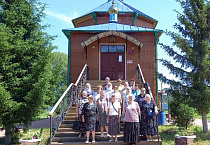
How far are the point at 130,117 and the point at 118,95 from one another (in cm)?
107

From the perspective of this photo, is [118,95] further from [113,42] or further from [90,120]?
[113,42]

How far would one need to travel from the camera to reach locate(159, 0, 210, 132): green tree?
9398 millimetres

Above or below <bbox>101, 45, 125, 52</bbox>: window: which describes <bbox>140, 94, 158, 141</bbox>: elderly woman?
below

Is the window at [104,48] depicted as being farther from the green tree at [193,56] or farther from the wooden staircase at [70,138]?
the wooden staircase at [70,138]

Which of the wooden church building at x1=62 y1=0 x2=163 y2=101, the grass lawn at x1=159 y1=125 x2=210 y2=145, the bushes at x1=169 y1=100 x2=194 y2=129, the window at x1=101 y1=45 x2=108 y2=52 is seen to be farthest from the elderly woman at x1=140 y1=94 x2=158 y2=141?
the window at x1=101 y1=45 x2=108 y2=52

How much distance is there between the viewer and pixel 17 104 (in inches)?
334

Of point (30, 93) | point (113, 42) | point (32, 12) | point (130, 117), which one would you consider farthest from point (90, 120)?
point (113, 42)

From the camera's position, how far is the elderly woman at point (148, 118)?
6.81 m

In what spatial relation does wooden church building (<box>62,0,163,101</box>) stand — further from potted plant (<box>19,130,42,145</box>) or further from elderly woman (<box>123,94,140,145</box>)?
elderly woman (<box>123,94,140,145</box>)

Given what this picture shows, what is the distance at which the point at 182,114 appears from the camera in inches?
409

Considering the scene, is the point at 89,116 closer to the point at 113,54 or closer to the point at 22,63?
the point at 22,63

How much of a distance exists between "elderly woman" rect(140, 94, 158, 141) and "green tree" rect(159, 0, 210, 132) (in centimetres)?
328

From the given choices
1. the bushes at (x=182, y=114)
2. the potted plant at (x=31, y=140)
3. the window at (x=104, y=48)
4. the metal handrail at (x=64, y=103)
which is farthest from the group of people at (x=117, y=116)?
the window at (x=104, y=48)

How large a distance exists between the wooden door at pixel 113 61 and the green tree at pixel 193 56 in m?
3.62
